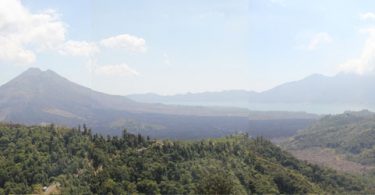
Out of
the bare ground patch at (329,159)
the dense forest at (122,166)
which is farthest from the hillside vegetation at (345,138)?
the dense forest at (122,166)

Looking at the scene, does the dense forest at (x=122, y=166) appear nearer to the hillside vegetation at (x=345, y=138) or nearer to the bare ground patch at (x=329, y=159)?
the bare ground patch at (x=329, y=159)

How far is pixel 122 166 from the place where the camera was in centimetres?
2855

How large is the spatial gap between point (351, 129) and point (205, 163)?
8363cm

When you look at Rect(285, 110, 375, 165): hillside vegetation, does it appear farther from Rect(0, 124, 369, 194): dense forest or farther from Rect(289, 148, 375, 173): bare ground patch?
Rect(0, 124, 369, 194): dense forest

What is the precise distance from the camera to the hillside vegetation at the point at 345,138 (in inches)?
3480

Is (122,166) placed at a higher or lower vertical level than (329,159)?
higher

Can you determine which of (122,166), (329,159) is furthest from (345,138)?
(122,166)

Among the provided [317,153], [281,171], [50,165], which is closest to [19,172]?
[50,165]

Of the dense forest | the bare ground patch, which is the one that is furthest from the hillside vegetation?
the dense forest

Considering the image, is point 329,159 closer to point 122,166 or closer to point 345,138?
point 345,138

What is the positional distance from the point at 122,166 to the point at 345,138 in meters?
81.1

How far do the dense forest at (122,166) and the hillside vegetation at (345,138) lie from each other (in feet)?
175

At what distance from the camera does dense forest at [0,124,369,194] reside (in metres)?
26.9

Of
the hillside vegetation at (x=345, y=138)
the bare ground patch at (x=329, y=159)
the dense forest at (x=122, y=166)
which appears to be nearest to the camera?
the dense forest at (x=122, y=166)
